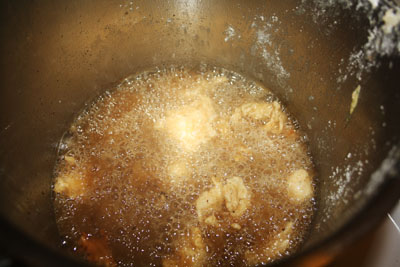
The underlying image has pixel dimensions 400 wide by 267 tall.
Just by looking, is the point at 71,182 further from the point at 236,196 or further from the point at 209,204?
the point at 236,196

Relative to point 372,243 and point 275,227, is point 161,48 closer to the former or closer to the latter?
point 275,227

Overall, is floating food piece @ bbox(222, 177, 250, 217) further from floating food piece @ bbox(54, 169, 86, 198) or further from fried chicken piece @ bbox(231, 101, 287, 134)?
floating food piece @ bbox(54, 169, 86, 198)

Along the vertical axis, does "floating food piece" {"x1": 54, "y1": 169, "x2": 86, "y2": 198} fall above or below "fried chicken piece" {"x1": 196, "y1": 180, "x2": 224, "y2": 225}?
above

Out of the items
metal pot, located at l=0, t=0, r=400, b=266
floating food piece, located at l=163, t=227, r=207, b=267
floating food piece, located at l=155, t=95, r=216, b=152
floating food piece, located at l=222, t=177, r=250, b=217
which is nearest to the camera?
metal pot, located at l=0, t=0, r=400, b=266

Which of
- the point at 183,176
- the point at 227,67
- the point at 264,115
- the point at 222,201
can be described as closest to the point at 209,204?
the point at 222,201

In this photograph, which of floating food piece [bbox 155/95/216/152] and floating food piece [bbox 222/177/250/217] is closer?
floating food piece [bbox 222/177/250/217]

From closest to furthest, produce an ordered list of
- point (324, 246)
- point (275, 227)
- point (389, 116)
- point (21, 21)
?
point (324, 246), point (389, 116), point (21, 21), point (275, 227)

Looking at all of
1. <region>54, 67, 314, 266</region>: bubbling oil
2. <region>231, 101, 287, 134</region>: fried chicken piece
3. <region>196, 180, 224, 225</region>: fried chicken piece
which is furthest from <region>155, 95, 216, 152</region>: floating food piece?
<region>196, 180, 224, 225</region>: fried chicken piece

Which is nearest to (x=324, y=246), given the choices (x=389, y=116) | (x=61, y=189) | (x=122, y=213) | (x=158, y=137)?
(x=389, y=116)
